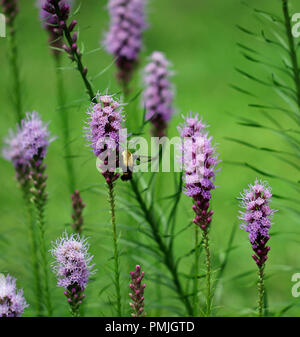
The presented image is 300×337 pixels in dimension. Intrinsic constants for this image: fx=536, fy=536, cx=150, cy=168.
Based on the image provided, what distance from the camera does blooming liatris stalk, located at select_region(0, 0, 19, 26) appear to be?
217 centimetres

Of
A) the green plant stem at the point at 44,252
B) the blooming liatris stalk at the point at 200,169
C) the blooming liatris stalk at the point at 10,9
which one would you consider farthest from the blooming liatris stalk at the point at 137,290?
the blooming liatris stalk at the point at 10,9

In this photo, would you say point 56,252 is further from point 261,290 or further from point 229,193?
point 229,193

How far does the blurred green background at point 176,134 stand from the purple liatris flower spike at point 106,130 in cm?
24

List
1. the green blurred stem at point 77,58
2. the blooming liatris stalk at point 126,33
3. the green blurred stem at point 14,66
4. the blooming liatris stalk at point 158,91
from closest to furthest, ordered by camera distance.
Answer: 1. the green blurred stem at point 77,58
2. the green blurred stem at point 14,66
3. the blooming liatris stalk at point 158,91
4. the blooming liatris stalk at point 126,33

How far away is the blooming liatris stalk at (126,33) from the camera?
2.58 metres

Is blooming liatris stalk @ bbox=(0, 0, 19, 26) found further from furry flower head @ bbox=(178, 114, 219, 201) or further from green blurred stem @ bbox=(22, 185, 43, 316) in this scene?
furry flower head @ bbox=(178, 114, 219, 201)

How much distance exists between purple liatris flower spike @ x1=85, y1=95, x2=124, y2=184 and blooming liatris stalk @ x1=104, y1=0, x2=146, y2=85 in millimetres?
1351

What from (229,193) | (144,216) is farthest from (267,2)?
(144,216)

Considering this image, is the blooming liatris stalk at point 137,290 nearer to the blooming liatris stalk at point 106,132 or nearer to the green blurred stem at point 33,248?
the blooming liatris stalk at point 106,132

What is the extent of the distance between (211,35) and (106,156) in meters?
5.41

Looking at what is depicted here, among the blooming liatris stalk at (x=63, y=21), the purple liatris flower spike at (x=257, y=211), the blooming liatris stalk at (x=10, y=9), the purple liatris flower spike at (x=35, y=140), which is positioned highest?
the blooming liatris stalk at (x=10, y=9)

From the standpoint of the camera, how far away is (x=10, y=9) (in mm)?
2193

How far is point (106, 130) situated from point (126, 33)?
148 centimetres
